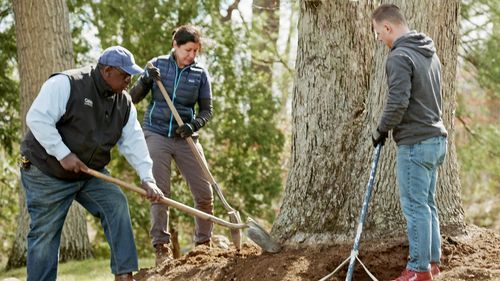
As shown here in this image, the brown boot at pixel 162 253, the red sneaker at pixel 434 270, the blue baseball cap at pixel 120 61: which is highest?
the blue baseball cap at pixel 120 61

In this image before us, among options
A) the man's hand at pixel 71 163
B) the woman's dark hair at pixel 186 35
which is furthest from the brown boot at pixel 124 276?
the woman's dark hair at pixel 186 35

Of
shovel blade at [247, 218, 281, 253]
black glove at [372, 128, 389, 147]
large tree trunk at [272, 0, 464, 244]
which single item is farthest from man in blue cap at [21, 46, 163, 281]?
black glove at [372, 128, 389, 147]

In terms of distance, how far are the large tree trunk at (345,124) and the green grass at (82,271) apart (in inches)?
92.3

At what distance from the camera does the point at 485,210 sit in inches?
755

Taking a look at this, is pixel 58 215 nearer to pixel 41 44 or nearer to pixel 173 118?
pixel 173 118

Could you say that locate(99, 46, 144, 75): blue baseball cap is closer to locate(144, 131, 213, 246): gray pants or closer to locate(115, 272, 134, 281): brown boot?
locate(115, 272, 134, 281): brown boot

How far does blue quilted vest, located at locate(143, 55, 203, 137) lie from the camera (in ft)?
22.3

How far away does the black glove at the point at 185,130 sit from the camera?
6.67 m

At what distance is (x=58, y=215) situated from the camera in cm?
549

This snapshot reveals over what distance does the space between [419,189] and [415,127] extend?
387 millimetres

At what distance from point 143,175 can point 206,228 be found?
1554 millimetres

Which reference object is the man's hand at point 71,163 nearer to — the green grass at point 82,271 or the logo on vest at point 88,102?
the logo on vest at point 88,102

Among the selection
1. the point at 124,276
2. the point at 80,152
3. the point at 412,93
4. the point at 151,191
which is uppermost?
the point at 412,93

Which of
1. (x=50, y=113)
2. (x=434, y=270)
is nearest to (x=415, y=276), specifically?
(x=434, y=270)
